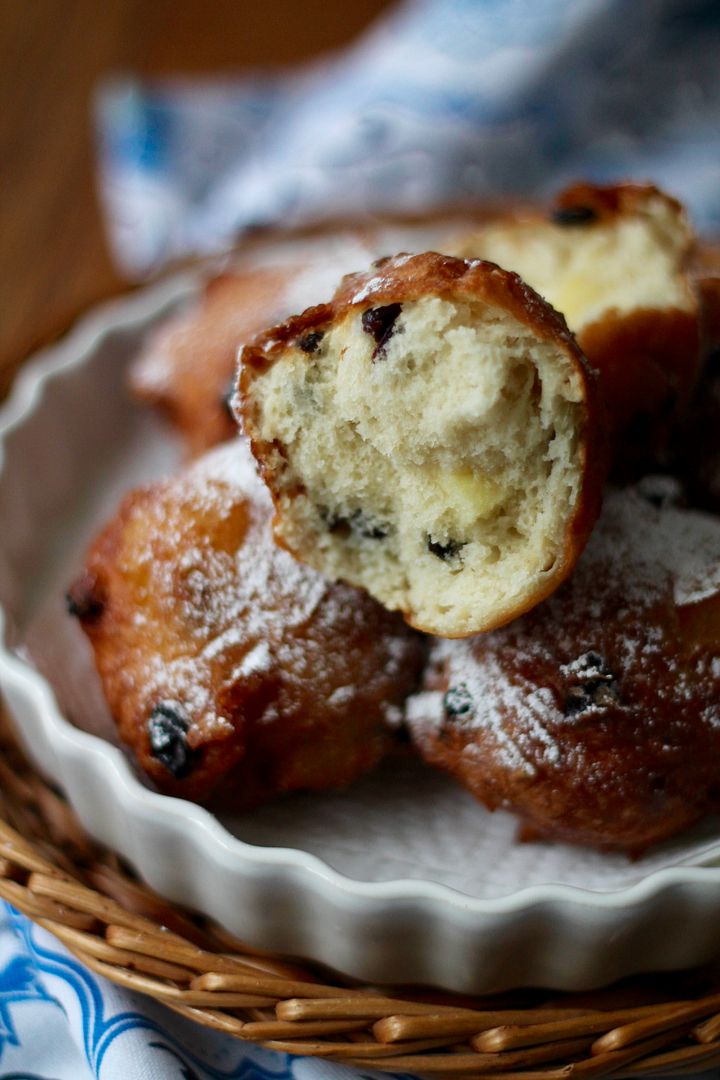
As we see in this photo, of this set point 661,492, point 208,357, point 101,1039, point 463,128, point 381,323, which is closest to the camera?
point 381,323

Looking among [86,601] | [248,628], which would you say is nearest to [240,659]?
[248,628]

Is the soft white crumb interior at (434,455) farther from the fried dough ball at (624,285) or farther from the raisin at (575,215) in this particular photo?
Result: the raisin at (575,215)

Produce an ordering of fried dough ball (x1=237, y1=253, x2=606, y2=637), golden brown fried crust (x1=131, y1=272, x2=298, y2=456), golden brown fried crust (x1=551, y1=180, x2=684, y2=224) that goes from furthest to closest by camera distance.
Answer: golden brown fried crust (x1=131, y1=272, x2=298, y2=456)
golden brown fried crust (x1=551, y1=180, x2=684, y2=224)
fried dough ball (x1=237, y1=253, x2=606, y2=637)

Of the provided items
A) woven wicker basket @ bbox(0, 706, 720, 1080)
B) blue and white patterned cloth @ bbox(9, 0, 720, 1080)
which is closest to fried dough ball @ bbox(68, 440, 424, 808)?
woven wicker basket @ bbox(0, 706, 720, 1080)

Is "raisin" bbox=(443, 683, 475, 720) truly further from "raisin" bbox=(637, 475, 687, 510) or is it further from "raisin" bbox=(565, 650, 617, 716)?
"raisin" bbox=(637, 475, 687, 510)

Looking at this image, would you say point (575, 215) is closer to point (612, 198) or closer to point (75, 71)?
point (612, 198)
